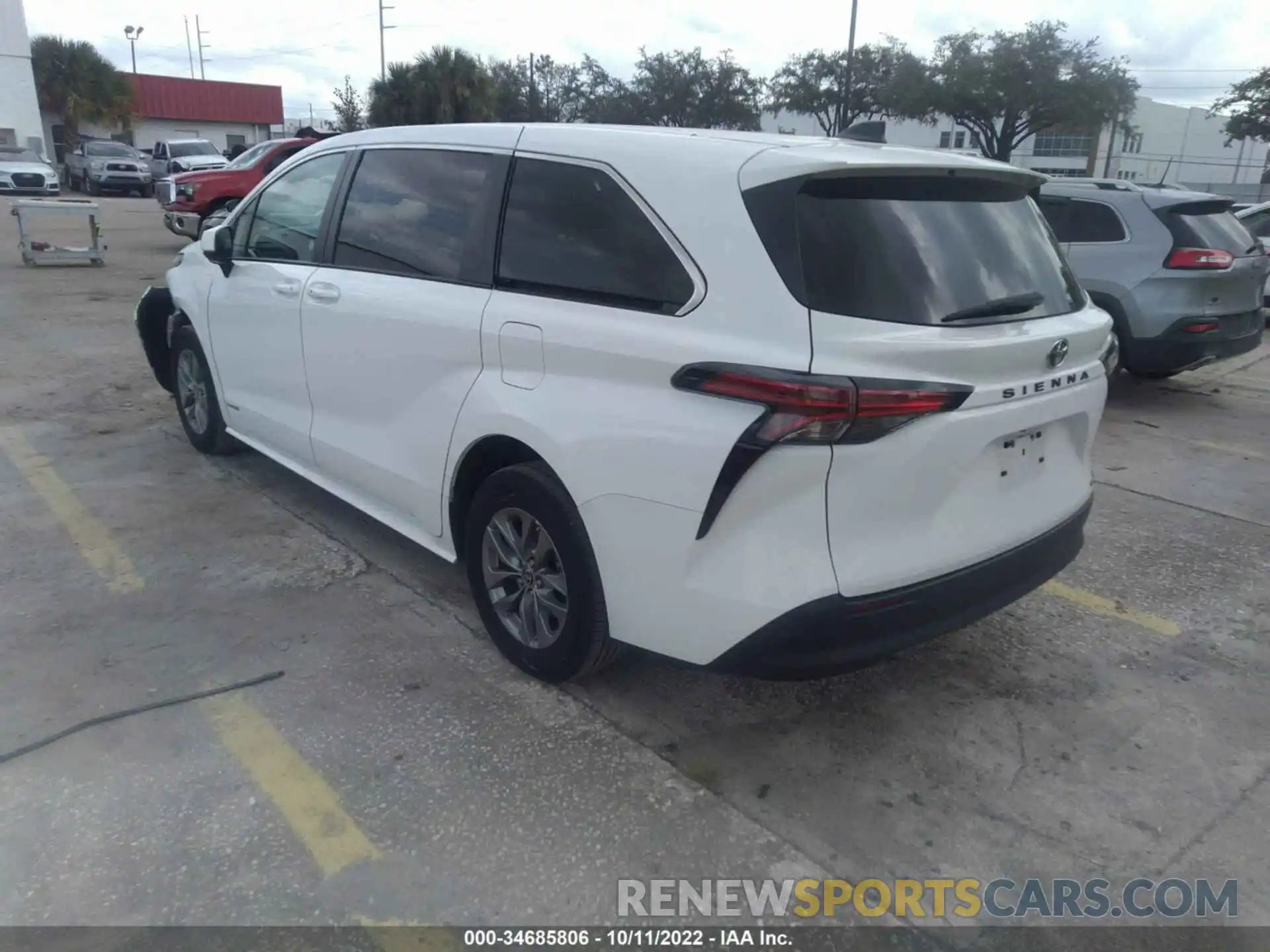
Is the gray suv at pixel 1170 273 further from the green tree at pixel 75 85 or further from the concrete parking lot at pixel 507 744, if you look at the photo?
the green tree at pixel 75 85

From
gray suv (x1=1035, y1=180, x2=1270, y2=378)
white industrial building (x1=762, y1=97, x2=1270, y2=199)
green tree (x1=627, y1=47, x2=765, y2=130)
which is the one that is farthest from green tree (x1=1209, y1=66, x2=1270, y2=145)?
gray suv (x1=1035, y1=180, x2=1270, y2=378)

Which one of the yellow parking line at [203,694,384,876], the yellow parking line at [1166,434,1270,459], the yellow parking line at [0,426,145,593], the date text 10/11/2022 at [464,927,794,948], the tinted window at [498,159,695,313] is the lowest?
the date text 10/11/2022 at [464,927,794,948]

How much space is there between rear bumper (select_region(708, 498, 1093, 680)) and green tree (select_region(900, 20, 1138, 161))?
38628 mm

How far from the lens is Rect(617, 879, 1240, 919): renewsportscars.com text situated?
246 cm

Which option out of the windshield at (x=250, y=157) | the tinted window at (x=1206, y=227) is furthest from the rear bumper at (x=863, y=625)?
the windshield at (x=250, y=157)

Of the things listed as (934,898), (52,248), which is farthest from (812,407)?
(52,248)

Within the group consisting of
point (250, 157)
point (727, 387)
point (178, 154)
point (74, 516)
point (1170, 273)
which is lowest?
point (74, 516)

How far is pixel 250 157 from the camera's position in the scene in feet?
51.6

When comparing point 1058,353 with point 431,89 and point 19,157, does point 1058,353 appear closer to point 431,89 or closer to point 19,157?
point 19,157

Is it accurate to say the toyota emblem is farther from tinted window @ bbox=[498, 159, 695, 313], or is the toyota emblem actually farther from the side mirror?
the side mirror

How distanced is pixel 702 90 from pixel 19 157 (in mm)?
27512

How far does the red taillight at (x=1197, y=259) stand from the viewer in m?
7.25

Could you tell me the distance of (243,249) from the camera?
191 inches

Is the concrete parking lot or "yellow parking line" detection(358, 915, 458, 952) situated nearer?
"yellow parking line" detection(358, 915, 458, 952)
